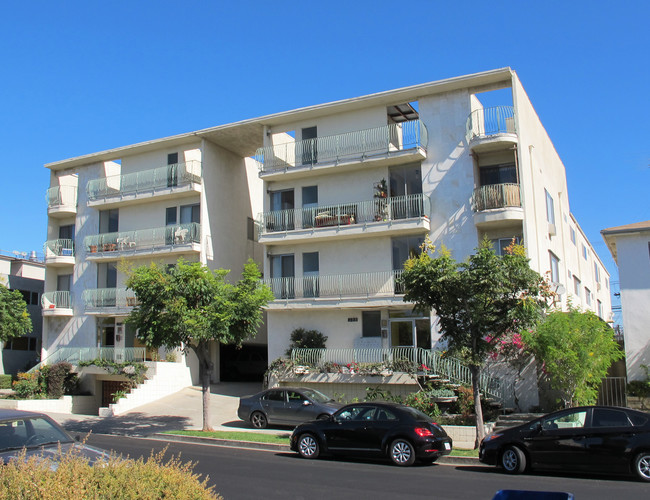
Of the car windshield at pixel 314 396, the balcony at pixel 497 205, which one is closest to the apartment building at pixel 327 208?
the balcony at pixel 497 205

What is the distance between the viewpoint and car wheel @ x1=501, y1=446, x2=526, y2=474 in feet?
41.3

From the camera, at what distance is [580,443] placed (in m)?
12.1

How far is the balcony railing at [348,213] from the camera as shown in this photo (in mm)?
25188

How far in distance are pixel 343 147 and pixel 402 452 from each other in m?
15.9

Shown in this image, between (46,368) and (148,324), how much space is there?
11419 millimetres

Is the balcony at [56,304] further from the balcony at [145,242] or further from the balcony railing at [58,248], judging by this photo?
the balcony at [145,242]

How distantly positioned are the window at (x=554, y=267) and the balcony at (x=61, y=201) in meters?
24.9

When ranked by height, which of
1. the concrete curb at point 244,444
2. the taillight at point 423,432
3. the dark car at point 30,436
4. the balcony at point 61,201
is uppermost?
the balcony at point 61,201

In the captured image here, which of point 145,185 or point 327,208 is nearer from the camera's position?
point 327,208

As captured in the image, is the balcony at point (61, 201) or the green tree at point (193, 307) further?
the balcony at point (61, 201)

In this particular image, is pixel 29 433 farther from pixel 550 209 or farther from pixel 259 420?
pixel 550 209

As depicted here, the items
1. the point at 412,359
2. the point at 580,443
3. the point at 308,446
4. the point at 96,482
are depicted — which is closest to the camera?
the point at 96,482

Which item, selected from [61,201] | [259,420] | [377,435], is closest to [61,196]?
[61,201]

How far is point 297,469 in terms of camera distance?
13.3 m
